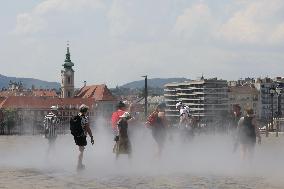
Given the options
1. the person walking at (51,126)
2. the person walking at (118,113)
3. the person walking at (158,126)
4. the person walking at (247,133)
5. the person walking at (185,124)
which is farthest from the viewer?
the person walking at (185,124)

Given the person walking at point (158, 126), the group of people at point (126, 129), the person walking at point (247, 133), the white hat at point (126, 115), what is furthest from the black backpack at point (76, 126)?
the person walking at point (247, 133)

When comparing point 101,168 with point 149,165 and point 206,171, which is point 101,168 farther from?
point 206,171

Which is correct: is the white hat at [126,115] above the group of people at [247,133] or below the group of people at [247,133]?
above

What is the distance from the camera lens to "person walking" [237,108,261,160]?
15.4 m

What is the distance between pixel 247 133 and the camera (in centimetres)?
1538

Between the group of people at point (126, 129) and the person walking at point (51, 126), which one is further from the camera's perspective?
the person walking at point (51, 126)

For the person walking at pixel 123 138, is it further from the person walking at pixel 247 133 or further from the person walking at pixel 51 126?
the person walking at pixel 51 126

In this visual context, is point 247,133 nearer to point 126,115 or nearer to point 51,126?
point 126,115

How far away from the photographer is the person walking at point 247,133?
50.5ft

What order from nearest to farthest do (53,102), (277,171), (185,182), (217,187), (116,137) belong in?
(217,187) < (185,182) < (277,171) < (116,137) < (53,102)

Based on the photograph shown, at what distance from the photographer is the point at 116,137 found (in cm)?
1569

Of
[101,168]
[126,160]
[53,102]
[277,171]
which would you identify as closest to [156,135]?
[126,160]

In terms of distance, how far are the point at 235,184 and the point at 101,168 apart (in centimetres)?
425

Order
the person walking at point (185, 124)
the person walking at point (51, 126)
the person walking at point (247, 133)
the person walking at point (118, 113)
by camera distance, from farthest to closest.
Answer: the person walking at point (185, 124) < the person walking at point (51, 126) < the person walking at point (118, 113) < the person walking at point (247, 133)
